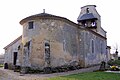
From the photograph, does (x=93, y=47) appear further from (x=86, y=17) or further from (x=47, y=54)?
(x=47, y=54)

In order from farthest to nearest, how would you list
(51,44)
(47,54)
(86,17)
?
(86,17) < (51,44) < (47,54)

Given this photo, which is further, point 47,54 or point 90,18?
point 90,18

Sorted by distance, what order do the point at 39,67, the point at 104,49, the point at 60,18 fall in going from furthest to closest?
1. the point at 104,49
2. the point at 60,18
3. the point at 39,67

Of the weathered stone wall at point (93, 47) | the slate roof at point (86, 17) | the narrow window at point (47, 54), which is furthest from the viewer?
the slate roof at point (86, 17)

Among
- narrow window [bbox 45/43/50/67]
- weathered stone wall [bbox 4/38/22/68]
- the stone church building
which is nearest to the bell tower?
the stone church building

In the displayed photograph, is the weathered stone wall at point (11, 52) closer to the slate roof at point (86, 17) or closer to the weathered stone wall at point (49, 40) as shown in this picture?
the weathered stone wall at point (49, 40)

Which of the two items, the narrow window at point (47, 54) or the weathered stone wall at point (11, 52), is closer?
the narrow window at point (47, 54)

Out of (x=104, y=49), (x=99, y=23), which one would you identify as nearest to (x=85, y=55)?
(x=99, y=23)

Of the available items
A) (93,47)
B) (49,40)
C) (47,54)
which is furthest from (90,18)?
(47,54)

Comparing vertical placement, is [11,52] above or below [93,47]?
below

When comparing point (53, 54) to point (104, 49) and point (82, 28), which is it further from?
point (104, 49)

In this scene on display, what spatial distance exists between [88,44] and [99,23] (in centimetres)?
857

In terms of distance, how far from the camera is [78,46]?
26.4 m

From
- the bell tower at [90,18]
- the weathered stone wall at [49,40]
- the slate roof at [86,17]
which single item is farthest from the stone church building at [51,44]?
the slate roof at [86,17]
